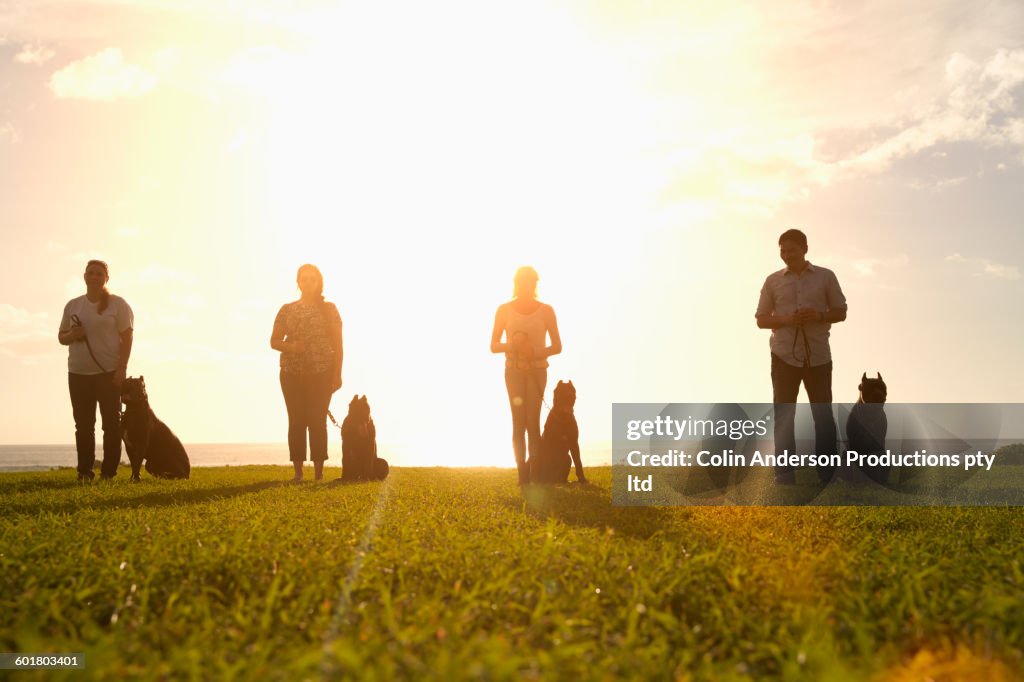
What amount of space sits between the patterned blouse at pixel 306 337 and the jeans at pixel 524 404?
9.10 ft

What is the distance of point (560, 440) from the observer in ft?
34.7

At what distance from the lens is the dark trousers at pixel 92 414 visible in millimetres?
10227

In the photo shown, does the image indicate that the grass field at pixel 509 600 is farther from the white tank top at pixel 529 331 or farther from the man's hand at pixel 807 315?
the white tank top at pixel 529 331

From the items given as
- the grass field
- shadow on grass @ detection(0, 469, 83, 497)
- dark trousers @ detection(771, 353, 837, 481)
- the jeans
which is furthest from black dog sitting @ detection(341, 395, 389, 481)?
the grass field

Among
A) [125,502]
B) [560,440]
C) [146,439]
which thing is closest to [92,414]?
[146,439]

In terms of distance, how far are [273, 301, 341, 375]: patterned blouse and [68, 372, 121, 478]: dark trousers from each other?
95.1 inches

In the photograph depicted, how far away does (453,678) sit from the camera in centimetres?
193

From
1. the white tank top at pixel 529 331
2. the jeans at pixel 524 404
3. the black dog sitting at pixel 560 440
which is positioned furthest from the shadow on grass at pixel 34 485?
the black dog sitting at pixel 560 440

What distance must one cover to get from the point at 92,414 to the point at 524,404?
603cm

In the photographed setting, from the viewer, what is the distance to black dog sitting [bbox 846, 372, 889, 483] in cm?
934

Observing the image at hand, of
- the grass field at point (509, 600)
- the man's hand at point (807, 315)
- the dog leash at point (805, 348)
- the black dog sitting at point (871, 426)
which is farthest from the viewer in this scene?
the black dog sitting at point (871, 426)

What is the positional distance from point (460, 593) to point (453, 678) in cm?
115

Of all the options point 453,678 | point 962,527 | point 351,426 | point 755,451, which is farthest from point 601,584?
point 351,426

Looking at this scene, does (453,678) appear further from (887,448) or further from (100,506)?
(887,448)
